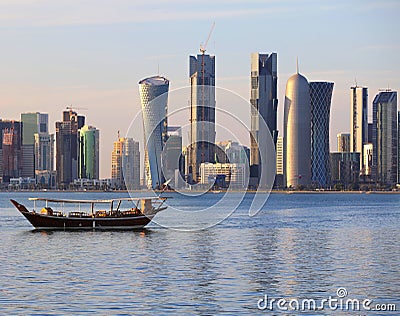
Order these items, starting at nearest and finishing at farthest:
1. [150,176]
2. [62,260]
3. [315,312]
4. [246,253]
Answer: [315,312] → [62,260] → [246,253] → [150,176]

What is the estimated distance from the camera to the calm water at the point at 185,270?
5353 cm

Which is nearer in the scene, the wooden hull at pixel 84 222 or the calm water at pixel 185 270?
the calm water at pixel 185 270

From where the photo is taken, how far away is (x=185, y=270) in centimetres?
6988

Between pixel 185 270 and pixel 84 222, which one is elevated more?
pixel 84 222

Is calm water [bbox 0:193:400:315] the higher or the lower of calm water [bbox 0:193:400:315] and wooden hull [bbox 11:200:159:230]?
the lower

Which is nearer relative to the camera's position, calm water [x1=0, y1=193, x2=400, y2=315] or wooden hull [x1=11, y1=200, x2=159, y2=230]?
calm water [x1=0, y1=193, x2=400, y2=315]

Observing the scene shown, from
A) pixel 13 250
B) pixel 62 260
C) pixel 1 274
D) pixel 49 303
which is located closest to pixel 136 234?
pixel 13 250

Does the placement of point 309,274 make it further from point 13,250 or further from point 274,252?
point 13,250

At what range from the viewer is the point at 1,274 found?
6631 centimetres

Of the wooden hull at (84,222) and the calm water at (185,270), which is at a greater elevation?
the wooden hull at (84,222)

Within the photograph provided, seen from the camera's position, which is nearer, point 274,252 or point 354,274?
point 354,274

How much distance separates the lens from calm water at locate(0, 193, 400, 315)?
176 ft

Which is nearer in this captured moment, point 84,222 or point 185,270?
point 185,270

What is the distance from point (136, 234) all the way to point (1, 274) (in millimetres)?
43954
